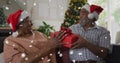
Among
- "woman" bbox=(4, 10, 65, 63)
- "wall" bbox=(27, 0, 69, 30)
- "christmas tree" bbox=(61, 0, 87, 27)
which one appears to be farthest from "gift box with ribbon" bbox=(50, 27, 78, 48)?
"wall" bbox=(27, 0, 69, 30)

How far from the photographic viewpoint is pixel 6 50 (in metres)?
2.09

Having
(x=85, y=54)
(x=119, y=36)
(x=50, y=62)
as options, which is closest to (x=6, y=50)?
(x=50, y=62)

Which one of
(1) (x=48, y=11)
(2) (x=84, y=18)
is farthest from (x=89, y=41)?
(1) (x=48, y=11)

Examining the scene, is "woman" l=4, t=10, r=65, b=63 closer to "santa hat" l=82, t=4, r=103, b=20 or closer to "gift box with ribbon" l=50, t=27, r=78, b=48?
"gift box with ribbon" l=50, t=27, r=78, b=48

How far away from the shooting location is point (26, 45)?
2.09 m

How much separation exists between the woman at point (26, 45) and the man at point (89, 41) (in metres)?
0.31

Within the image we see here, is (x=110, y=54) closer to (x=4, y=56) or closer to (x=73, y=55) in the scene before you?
(x=73, y=55)

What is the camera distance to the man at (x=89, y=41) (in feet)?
7.74

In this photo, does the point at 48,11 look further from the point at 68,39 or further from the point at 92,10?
the point at 68,39

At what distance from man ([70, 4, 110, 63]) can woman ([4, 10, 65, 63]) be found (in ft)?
1.01

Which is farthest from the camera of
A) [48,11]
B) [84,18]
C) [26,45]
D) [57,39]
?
[48,11]

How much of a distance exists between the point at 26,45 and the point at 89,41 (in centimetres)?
59

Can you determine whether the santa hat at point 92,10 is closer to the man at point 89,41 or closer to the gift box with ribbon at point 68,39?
the man at point 89,41

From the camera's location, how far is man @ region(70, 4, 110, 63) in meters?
2.36
